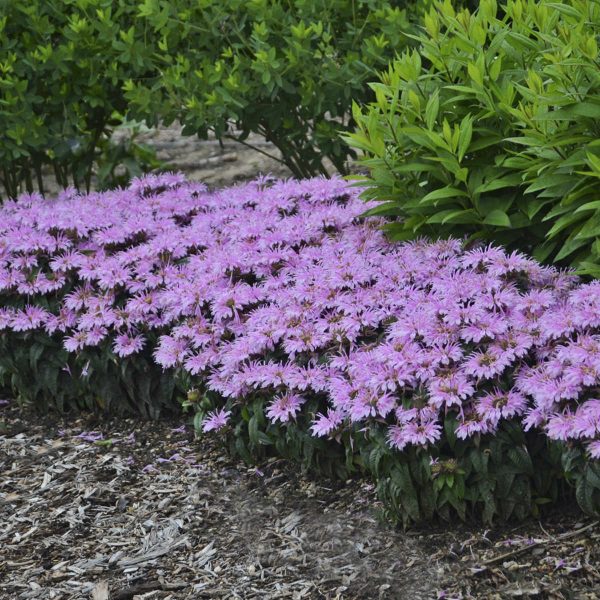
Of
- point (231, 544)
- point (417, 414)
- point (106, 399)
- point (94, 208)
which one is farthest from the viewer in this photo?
point (94, 208)

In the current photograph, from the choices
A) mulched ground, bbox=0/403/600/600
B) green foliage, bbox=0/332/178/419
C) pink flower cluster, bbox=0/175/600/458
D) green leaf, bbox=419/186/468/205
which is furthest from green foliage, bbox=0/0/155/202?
green leaf, bbox=419/186/468/205

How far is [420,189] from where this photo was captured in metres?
4.11

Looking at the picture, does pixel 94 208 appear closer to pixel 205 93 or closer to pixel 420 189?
pixel 205 93

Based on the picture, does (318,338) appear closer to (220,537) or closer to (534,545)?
(220,537)

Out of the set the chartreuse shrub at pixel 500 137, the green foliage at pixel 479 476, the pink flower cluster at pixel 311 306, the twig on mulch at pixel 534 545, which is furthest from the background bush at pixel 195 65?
the twig on mulch at pixel 534 545

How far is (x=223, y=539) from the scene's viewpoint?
3670mm

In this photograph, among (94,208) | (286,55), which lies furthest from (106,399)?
(286,55)

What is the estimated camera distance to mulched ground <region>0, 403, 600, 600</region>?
10.6 feet

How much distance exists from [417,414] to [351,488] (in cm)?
62

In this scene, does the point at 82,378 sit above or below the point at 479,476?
above

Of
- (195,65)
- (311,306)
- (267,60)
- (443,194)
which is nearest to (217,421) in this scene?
(311,306)

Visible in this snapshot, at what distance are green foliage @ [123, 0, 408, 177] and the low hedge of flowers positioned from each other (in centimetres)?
57

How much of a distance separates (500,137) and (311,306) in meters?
1.03

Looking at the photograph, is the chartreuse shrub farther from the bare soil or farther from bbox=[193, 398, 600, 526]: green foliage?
the bare soil
